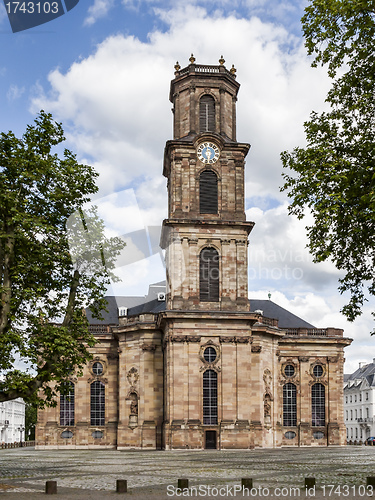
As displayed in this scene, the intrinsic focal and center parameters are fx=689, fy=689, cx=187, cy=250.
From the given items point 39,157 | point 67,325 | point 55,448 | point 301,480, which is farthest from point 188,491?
point 55,448

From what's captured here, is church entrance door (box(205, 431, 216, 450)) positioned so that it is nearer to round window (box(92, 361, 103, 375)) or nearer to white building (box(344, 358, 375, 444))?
round window (box(92, 361, 103, 375))

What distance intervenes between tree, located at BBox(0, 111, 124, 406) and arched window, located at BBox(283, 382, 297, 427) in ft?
127

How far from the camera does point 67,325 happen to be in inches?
992

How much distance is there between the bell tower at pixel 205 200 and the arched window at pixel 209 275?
2 centimetres

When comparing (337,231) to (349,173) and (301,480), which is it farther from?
(301,480)

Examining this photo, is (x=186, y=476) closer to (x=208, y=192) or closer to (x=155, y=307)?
(x=208, y=192)

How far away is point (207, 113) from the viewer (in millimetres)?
56125

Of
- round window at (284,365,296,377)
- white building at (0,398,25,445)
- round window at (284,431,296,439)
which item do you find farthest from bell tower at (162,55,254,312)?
white building at (0,398,25,445)

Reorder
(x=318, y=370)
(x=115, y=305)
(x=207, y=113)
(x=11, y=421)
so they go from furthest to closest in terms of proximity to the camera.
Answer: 1. (x=11, y=421)
2. (x=115, y=305)
3. (x=318, y=370)
4. (x=207, y=113)

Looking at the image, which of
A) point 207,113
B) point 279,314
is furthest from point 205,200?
point 279,314

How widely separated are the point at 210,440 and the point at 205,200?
1820 cm

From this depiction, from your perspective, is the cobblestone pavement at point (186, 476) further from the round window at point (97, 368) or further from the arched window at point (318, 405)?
the arched window at point (318, 405)

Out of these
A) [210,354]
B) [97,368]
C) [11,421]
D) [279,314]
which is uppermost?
[279,314]

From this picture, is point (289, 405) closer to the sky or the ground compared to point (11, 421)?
closer to the sky
